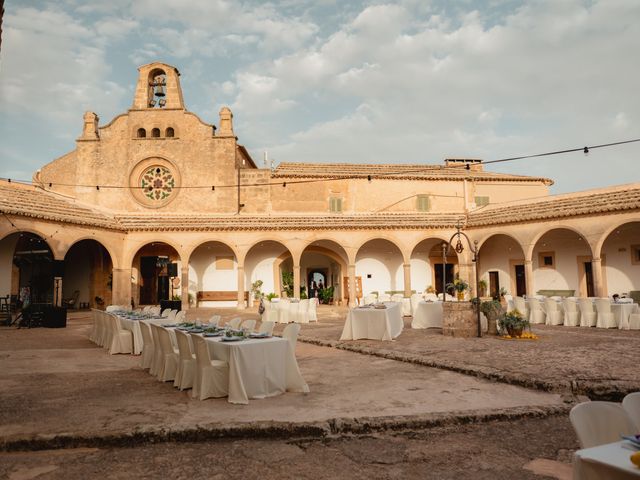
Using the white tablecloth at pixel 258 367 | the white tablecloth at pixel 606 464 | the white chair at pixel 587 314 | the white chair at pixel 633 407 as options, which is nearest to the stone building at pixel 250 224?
the white chair at pixel 587 314

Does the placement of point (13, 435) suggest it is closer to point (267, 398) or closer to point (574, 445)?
point (267, 398)

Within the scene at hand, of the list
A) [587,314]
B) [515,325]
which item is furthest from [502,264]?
[515,325]

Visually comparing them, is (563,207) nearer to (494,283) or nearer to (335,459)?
(494,283)

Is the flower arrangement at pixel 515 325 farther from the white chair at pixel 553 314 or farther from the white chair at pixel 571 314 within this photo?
the white chair at pixel 553 314

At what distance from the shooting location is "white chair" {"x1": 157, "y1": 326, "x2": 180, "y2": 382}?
6992 millimetres

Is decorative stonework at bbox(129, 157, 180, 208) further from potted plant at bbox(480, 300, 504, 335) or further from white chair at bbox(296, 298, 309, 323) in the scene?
potted plant at bbox(480, 300, 504, 335)

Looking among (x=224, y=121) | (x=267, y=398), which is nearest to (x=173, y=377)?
(x=267, y=398)

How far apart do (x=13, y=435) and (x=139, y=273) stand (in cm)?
2005

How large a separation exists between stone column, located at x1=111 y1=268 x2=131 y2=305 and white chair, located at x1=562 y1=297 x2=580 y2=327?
17586mm

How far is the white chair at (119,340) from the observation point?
9891mm

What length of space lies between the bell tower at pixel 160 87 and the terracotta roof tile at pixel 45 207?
23.6 ft

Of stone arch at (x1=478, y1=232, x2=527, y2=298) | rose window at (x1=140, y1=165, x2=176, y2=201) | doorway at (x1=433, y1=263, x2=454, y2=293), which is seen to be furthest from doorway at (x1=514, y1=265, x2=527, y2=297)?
rose window at (x1=140, y1=165, x2=176, y2=201)

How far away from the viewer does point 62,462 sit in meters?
3.94

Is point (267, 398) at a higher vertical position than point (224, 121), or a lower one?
lower
